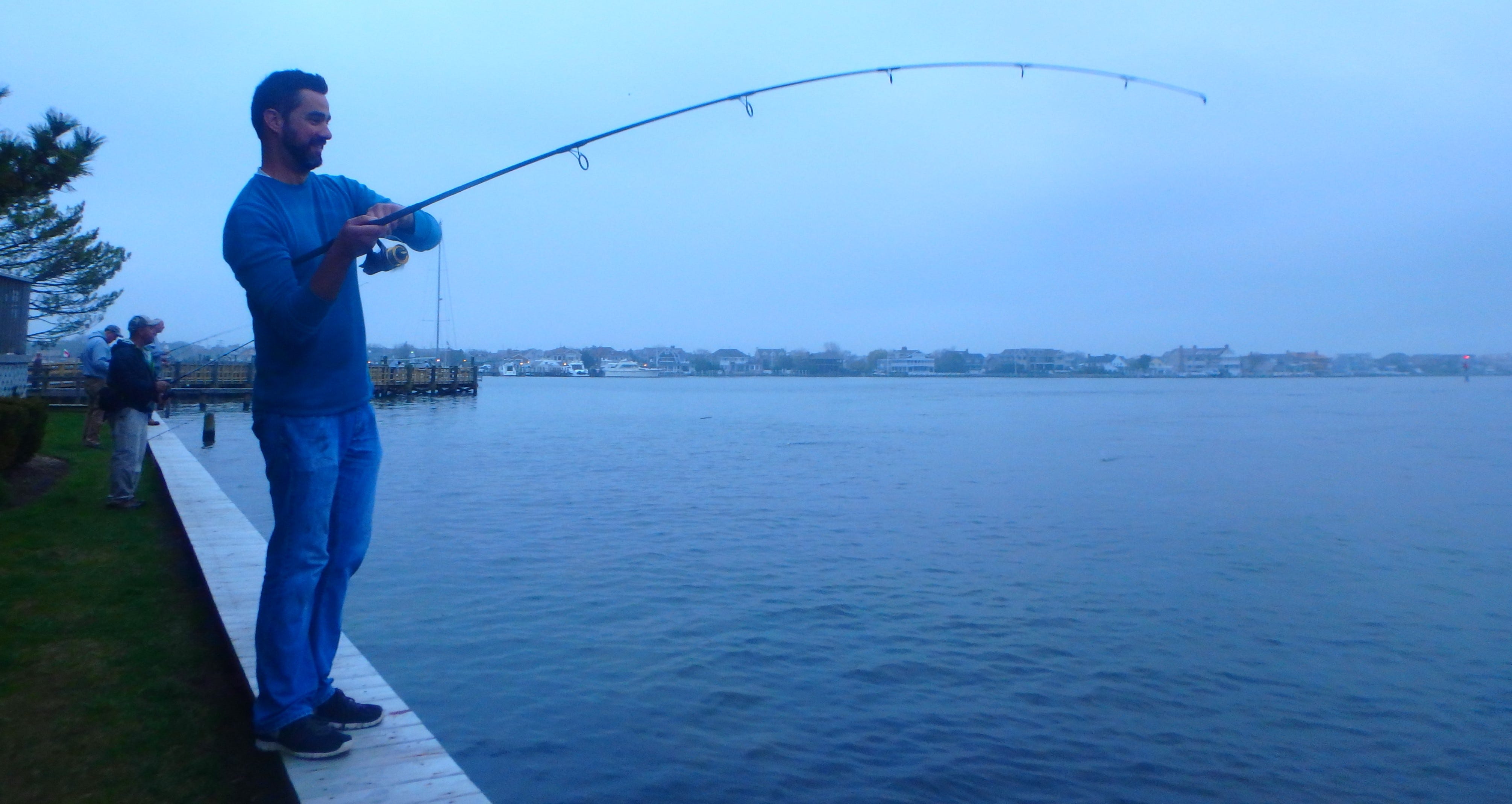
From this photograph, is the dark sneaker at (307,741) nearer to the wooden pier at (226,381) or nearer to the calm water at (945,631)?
the wooden pier at (226,381)

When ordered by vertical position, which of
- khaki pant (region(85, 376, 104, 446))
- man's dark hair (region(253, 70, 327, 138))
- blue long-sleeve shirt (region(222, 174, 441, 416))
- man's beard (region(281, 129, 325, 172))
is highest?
man's dark hair (region(253, 70, 327, 138))

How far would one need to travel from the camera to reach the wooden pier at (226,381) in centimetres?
2680

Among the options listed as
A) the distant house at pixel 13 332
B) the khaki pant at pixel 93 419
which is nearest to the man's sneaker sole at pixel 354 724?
the khaki pant at pixel 93 419

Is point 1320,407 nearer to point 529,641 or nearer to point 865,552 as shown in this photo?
point 865,552

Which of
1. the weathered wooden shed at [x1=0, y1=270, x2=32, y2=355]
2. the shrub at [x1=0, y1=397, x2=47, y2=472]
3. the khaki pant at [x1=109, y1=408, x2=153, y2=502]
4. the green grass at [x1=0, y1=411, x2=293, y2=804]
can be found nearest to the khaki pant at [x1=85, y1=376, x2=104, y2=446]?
the shrub at [x1=0, y1=397, x2=47, y2=472]

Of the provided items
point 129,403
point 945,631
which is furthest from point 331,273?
point 129,403

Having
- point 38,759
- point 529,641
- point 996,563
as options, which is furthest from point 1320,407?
point 38,759

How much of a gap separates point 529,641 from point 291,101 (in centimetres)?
470

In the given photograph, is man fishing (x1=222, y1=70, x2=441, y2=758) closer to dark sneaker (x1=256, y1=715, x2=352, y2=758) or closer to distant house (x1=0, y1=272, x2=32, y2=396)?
dark sneaker (x1=256, y1=715, x2=352, y2=758)

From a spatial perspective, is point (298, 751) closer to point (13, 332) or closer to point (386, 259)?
point (386, 259)

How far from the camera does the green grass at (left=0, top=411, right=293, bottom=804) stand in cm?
333

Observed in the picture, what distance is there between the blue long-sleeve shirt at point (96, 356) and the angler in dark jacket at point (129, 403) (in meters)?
3.83

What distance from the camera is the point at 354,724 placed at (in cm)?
349

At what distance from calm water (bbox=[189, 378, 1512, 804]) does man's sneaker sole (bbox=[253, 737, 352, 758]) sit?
4.76 ft
